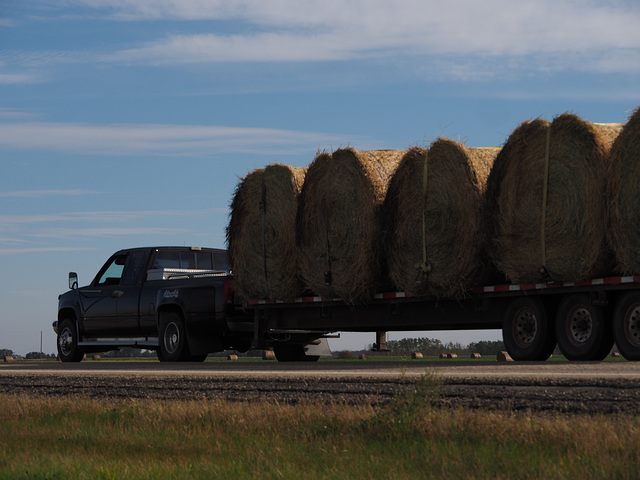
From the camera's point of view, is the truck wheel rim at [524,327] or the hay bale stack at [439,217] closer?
the truck wheel rim at [524,327]

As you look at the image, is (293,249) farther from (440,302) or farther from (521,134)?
(521,134)

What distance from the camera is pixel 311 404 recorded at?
9.84 metres

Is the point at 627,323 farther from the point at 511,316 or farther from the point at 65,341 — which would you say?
the point at 65,341

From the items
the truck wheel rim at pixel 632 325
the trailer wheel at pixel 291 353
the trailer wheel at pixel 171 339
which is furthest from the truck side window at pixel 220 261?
the truck wheel rim at pixel 632 325

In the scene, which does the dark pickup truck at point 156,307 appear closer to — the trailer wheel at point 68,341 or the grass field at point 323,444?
the trailer wheel at point 68,341

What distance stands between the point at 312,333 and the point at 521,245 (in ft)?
22.1

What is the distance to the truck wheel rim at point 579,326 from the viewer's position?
15402mm

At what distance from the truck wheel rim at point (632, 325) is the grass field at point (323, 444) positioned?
6464mm

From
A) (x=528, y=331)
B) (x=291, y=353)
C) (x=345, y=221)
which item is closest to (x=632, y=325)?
(x=528, y=331)

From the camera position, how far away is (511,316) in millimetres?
16656

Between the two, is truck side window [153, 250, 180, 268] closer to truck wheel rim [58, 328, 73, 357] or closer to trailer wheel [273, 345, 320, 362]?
trailer wheel [273, 345, 320, 362]

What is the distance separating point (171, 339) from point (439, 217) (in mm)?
6821

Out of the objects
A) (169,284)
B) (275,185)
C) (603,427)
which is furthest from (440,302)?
(603,427)

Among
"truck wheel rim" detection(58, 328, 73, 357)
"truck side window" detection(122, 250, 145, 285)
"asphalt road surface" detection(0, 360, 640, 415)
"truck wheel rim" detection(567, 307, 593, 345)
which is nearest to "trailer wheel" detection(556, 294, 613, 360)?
"truck wheel rim" detection(567, 307, 593, 345)
